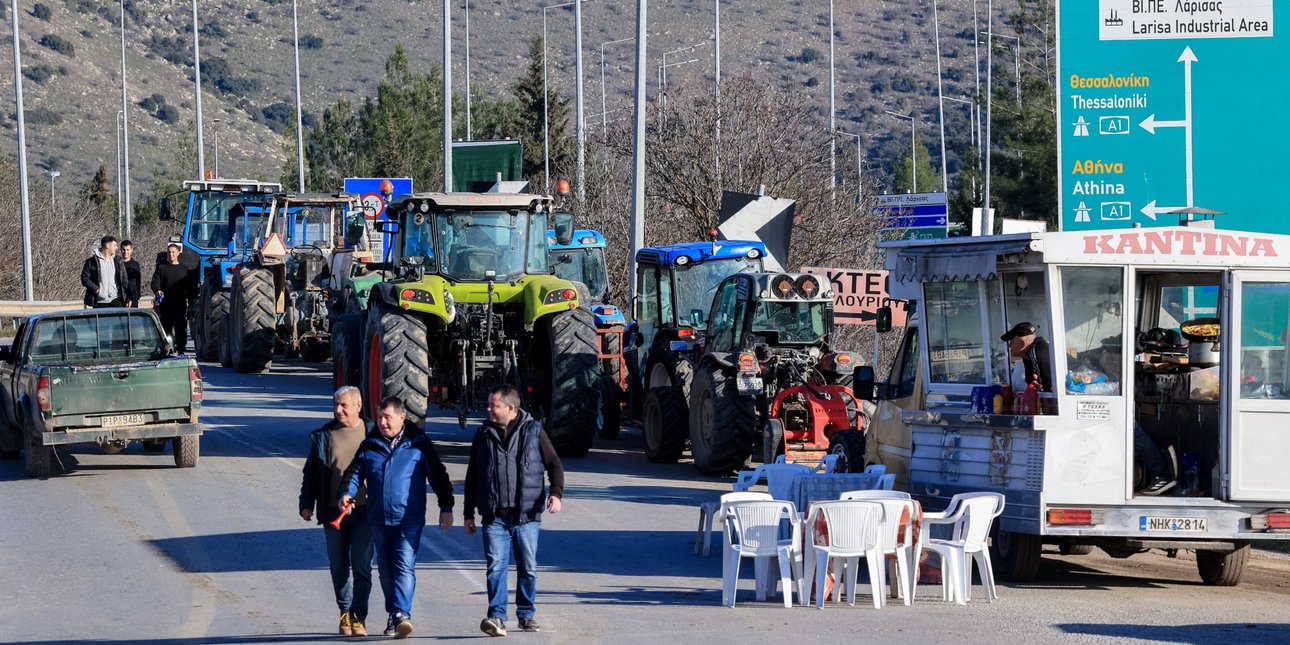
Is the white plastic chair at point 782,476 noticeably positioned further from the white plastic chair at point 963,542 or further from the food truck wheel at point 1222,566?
the food truck wheel at point 1222,566

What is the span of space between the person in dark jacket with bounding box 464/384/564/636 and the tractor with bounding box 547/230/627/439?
28.4 ft

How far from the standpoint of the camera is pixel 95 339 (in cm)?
1811

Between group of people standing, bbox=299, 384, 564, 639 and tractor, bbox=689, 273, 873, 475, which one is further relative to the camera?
tractor, bbox=689, 273, 873, 475

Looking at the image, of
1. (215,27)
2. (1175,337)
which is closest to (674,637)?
(1175,337)

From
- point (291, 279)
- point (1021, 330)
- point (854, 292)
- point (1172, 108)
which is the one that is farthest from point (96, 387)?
point (291, 279)

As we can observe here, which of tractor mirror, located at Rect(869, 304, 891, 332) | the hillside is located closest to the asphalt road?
tractor mirror, located at Rect(869, 304, 891, 332)

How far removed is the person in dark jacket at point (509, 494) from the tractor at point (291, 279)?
52.9ft

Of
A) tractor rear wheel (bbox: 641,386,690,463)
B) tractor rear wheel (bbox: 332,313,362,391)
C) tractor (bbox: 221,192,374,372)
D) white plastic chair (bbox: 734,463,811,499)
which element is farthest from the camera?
tractor (bbox: 221,192,374,372)

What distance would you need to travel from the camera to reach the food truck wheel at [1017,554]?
11716mm

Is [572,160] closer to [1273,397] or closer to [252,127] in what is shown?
[1273,397]

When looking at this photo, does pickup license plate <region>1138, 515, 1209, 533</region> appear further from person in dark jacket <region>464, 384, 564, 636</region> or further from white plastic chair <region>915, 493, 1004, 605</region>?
person in dark jacket <region>464, 384, 564, 636</region>

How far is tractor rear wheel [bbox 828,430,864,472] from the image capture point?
1422 cm

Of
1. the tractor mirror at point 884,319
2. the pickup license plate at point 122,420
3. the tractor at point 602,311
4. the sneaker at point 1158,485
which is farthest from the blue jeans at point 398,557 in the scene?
the tractor at point 602,311

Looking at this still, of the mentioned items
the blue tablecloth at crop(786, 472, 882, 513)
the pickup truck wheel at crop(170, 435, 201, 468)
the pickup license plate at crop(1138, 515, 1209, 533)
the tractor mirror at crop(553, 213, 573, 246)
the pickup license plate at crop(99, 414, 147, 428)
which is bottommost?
the pickup truck wheel at crop(170, 435, 201, 468)
